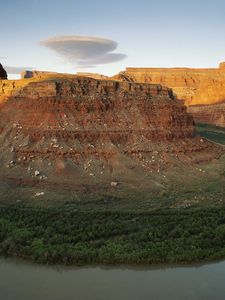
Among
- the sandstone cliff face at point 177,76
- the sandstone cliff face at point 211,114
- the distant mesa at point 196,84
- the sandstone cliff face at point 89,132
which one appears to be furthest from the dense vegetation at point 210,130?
the sandstone cliff face at point 177,76

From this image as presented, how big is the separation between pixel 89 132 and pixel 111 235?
537 inches

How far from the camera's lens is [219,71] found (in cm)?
12775

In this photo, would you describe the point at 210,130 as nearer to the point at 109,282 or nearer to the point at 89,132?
the point at 89,132

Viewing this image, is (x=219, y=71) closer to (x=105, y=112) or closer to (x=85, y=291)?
(x=105, y=112)

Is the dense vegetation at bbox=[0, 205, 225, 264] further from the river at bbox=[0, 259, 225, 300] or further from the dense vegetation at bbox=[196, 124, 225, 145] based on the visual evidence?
the dense vegetation at bbox=[196, 124, 225, 145]

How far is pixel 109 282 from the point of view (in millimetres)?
17719

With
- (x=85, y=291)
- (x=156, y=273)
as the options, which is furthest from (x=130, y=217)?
(x=85, y=291)

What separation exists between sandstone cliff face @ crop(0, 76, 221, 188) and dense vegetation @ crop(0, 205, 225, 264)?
6565 mm

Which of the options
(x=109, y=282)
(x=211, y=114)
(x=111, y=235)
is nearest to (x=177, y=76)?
(x=211, y=114)

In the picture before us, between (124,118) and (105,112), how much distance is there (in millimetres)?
1656

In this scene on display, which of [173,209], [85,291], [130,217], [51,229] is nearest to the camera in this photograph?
[85,291]

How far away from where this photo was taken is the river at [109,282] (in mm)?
16484

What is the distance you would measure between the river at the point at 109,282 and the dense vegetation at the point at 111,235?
695 mm

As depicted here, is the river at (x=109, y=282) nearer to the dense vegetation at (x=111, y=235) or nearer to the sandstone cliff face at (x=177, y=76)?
the dense vegetation at (x=111, y=235)
